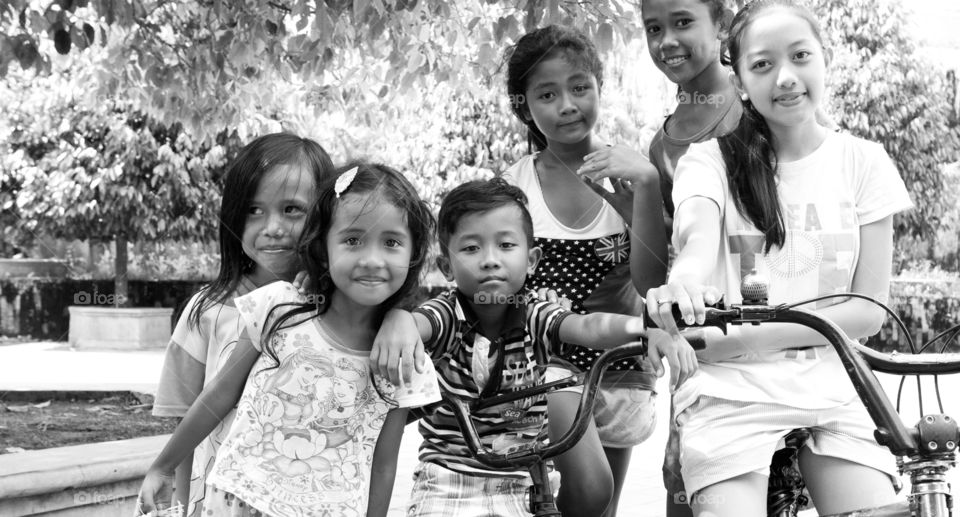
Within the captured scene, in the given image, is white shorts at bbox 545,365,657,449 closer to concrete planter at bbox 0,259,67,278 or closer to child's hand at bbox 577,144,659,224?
child's hand at bbox 577,144,659,224

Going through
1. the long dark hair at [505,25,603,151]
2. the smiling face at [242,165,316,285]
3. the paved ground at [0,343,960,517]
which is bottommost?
the paved ground at [0,343,960,517]

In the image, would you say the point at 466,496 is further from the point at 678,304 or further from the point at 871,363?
the point at 871,363

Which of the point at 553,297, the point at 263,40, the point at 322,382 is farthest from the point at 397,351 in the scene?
the point at 263,40

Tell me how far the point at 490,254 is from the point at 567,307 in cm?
36

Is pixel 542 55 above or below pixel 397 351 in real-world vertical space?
above

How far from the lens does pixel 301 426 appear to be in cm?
227

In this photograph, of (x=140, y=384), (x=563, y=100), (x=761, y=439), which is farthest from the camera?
(x=140, y=384)

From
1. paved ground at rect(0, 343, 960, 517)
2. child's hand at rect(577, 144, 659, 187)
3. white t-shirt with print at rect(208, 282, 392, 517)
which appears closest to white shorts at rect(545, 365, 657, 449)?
child's hand at rect(577, 144, 659, 187)

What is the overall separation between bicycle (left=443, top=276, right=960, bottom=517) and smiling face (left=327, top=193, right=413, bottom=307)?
1.06ft

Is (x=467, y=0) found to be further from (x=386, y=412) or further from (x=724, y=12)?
(x=386, y=412)

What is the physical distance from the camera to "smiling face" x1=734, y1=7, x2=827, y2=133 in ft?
7.02

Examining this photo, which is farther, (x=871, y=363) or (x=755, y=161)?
(x=755, y=161)

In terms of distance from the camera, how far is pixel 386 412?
237 centimetres

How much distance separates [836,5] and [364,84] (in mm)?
14148
